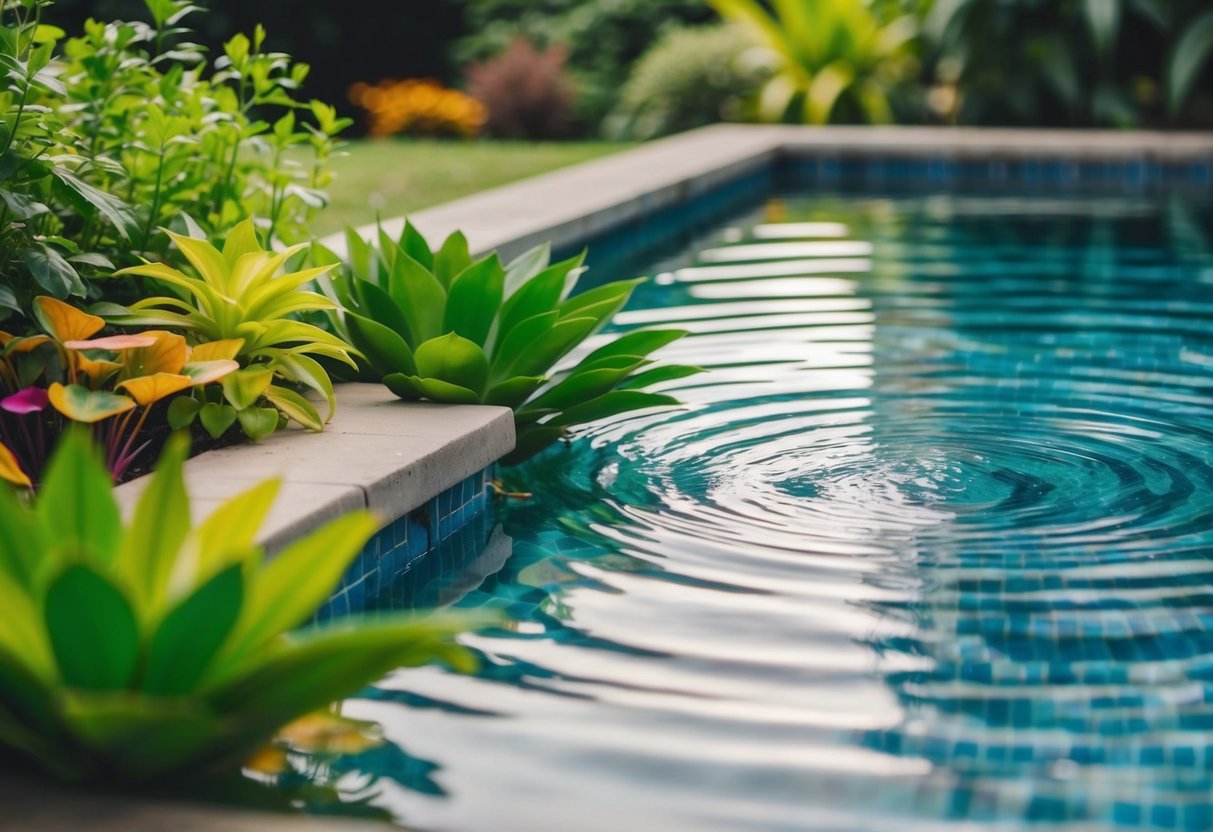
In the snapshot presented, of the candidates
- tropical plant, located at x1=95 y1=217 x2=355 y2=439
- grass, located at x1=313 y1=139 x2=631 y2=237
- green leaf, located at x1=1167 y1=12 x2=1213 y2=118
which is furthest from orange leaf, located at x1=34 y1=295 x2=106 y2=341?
green leaf, located at x1=1167 y1=12 x2=1213 y2=118

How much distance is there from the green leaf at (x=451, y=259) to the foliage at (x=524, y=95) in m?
8.87

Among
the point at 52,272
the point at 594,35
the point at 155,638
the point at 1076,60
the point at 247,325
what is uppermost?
the point at 594,35

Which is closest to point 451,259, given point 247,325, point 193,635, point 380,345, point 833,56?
point 380,345

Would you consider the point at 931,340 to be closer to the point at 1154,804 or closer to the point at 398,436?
the point at 398,436

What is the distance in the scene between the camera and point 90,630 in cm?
189

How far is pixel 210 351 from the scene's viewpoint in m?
3.07

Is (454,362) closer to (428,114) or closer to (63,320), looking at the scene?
(63,320)

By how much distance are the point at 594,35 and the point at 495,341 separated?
1129 centimetres

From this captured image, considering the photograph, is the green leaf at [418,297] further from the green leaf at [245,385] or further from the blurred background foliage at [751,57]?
the blurred background foliage at [751,57]

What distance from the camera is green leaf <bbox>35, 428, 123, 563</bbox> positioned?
200 centimetres

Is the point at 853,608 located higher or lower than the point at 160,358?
lower

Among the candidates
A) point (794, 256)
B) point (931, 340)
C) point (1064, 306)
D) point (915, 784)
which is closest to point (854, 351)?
point (931, 340)

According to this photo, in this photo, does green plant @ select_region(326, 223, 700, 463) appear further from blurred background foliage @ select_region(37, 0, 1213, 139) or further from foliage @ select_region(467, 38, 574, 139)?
foliage @ select_region(467, 38, 574, 139)

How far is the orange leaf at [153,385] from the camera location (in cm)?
281
